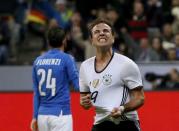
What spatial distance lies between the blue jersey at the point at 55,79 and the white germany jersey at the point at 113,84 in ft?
4.14

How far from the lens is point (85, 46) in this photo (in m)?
13.4

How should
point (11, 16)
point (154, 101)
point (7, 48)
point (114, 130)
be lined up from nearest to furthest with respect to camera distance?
point (114, 130), point (154, 101), point (7, 48), point (11, 16)

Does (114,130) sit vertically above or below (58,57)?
below

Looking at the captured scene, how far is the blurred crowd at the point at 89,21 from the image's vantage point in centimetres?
1324

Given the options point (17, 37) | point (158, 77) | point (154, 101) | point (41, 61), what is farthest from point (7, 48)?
point (41, 61)

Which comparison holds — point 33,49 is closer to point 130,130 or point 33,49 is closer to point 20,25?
point 20,25

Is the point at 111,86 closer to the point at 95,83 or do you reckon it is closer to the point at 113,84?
the point at 113,84

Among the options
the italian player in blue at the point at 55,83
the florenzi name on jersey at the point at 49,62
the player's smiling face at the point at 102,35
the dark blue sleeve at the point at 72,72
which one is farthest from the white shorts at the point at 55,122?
the player's smiling face at the point at 102,35

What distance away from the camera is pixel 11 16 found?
15.4 metres

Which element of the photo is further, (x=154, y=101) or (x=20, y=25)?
(x=20, y=25)

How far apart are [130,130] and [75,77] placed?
1475 millimetres

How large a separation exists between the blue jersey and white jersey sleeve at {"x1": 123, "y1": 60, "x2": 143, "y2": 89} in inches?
57.8

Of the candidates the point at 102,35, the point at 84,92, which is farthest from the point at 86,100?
the point at 102,35

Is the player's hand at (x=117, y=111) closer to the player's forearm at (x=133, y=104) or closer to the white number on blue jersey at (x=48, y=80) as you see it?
the player's forearm at (x=133, y=104)
